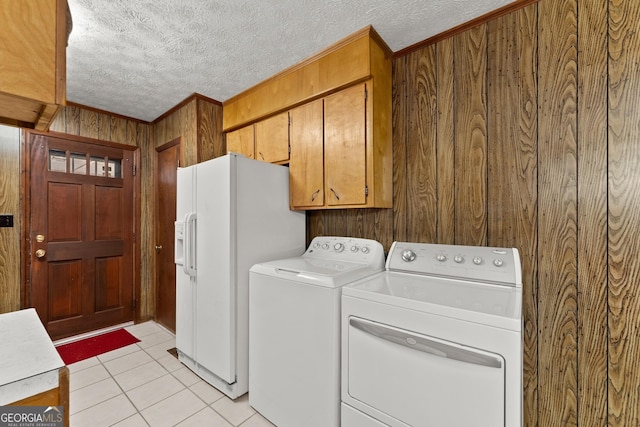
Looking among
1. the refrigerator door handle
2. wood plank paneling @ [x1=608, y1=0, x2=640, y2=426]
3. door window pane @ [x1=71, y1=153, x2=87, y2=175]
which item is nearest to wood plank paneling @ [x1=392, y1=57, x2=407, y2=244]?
wood plank paneling @ [x1=608, y1=0, x2=640, y2=426]

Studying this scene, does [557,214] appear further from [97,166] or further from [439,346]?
[97,166]

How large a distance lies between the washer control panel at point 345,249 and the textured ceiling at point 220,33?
1.37 metres

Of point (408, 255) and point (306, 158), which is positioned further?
point (306, 158)

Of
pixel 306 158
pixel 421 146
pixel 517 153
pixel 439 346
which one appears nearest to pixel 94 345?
pixel 306 158

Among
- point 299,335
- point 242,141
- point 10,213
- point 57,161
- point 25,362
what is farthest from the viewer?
point 57,161

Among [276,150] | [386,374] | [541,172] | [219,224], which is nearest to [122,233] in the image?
[219,224]

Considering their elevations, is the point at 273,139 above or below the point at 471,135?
above

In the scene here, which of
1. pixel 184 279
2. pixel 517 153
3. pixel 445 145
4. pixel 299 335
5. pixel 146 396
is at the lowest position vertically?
pixel 146 396

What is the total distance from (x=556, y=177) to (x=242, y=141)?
7.78 feet

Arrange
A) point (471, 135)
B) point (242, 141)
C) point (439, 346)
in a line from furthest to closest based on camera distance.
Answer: point (242, 141)
point (471, 135)
point (439, 346)

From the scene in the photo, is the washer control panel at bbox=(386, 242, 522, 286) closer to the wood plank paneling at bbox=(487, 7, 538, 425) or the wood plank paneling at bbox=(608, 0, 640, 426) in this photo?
the wood plank paneling at bbox=(487, 7, 538, 425)

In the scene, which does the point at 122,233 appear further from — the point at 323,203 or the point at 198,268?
the point at 323,203

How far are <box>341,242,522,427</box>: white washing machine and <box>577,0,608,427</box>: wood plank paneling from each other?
0.33m

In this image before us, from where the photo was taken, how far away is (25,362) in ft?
2.72
